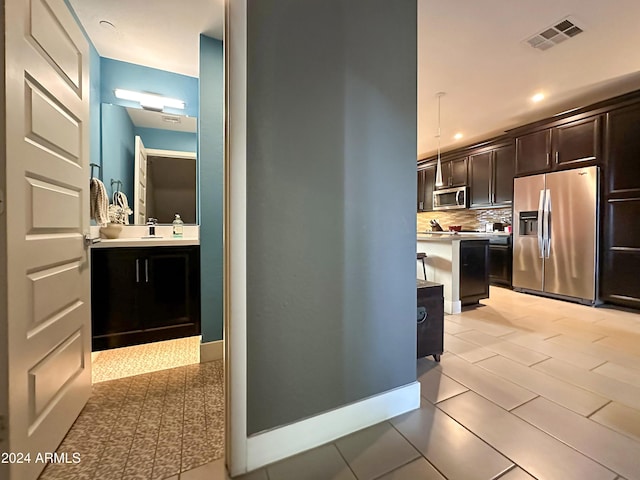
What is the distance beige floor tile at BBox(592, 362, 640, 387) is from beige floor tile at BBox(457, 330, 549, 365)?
1.02ft

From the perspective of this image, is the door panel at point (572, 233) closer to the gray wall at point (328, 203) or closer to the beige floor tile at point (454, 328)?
the beige floor tile at point (454, 328)

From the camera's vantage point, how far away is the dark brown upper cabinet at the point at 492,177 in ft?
14.9

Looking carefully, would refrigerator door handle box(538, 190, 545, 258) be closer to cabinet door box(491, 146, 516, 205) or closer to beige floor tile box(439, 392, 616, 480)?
cabinet door box(491, 146, 516, 205)

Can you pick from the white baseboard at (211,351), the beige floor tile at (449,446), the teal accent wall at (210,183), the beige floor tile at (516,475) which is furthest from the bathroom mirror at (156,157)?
the beige floor tile at (516,475)

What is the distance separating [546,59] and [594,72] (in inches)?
28.2

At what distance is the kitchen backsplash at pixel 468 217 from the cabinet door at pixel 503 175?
1.27ft

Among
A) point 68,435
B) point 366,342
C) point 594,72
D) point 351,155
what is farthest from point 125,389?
point 594,72

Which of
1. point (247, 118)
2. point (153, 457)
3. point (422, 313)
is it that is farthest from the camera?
point (422, 313)

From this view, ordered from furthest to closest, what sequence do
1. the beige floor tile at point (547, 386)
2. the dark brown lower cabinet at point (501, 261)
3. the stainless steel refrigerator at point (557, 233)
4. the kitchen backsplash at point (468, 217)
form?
the kitchen backsplash at point (468, 217), the dark brown lower cabinet at point (501, 261), the stainless steel refrigerator at point (557, 233), the beige floor tile at point (547, 386)

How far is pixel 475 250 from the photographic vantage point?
346 cm

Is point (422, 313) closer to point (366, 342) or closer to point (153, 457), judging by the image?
point (366, 342)

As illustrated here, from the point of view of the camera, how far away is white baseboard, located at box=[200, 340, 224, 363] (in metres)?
2.13

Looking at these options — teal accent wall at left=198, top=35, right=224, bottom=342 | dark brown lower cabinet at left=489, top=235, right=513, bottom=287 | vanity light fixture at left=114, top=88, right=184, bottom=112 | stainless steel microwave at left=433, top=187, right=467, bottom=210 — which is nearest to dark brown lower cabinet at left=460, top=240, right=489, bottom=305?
dark brown lower cabinet at left=489, top=235, right=513, bottom=287

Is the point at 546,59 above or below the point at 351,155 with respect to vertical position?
above
